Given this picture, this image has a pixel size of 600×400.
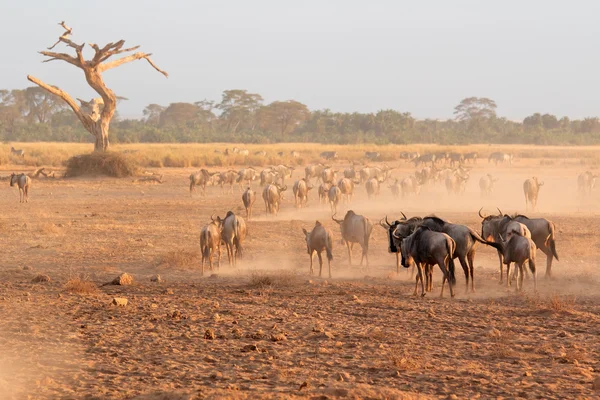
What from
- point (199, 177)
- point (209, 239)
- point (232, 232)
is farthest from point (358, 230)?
point (199, 177)

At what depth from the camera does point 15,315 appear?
10.6 meters

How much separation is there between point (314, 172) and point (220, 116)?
7890 cm

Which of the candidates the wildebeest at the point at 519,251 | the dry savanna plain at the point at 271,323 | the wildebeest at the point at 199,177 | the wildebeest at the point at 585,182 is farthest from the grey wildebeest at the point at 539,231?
the wildebeest at the point at 585,182

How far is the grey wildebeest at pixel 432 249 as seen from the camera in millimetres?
11703

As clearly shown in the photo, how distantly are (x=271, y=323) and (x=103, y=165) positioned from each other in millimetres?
29498

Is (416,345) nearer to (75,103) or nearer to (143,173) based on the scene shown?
(143,173)

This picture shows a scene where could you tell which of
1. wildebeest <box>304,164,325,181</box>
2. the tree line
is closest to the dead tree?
wildebeest <box>304,164,325,181</box>

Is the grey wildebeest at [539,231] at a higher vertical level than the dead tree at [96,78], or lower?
lower

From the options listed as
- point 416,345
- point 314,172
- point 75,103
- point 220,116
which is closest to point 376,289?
point 416,345

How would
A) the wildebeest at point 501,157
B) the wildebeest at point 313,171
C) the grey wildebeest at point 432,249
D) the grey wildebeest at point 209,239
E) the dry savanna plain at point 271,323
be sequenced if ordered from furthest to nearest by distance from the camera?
the wildebeest at point 501,157
the wildebeest at point 313,171
the grey wildebeest at point 209,239
the grey wildebeest at point 432,249
the dry savanna plain at point 271,323

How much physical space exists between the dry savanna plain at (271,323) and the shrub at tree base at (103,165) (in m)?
16.7

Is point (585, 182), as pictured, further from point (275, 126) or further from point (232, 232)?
point (275, 126)

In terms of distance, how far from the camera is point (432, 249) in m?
11.8

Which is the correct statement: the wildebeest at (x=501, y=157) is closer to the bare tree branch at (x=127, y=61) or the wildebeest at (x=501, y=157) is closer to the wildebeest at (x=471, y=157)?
the wildebeest at (x=471, y=157)
